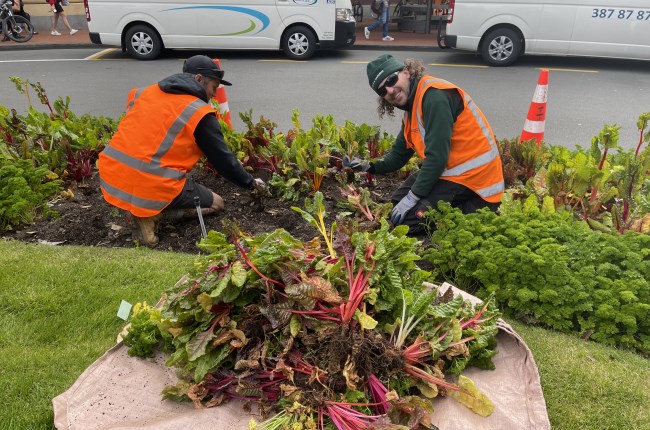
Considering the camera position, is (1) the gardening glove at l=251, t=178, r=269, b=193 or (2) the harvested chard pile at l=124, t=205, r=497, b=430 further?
(1) the gardening glove at l=251, t=178, r=269, b=193

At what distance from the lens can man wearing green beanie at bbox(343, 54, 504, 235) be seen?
3.50 metres

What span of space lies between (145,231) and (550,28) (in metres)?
9.57

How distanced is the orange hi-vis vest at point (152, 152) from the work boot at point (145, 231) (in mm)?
123

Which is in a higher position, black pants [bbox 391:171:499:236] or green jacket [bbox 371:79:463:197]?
green jacket [bbox 371:79:463:197]

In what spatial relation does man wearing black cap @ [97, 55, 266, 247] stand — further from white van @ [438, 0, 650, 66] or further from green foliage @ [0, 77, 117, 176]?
white van @ [438, 0, 650, 66]

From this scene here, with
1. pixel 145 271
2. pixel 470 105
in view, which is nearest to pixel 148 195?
pixel 145 271

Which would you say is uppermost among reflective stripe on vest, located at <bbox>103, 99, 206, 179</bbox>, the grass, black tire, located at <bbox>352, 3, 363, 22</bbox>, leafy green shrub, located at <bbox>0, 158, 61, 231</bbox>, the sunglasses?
black tire, located at <bbox>352, 3, 363, 22</bbox>

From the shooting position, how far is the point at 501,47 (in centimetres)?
1098

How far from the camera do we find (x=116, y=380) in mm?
2408

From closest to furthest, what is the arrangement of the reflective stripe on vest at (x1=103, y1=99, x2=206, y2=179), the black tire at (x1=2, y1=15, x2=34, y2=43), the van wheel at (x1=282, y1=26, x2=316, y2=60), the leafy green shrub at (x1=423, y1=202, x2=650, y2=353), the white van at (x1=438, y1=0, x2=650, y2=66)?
the leafy green shrub at (x1=423, y1=202, x2=650, y2=353)
the reflective stripe on vest at (x1=103, y1=99, x2=206, y2=179)
the white van at (x1=438, y1=0, x2=650, y2=66)
the van wheel at (x1=282, y1=26, x2=316, y2=60)
the black tire at (x1=2, y1=15, x2=34, y2=43)

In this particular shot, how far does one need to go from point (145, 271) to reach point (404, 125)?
212 centimetres

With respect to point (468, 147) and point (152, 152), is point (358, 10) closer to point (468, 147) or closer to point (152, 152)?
point (468, 147)

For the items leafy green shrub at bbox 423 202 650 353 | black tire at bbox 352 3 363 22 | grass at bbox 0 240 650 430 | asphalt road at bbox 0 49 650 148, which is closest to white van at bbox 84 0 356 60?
asphalt road at bbox 0 49 650 148

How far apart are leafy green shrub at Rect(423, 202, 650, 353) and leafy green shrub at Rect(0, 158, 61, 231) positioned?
322cm
